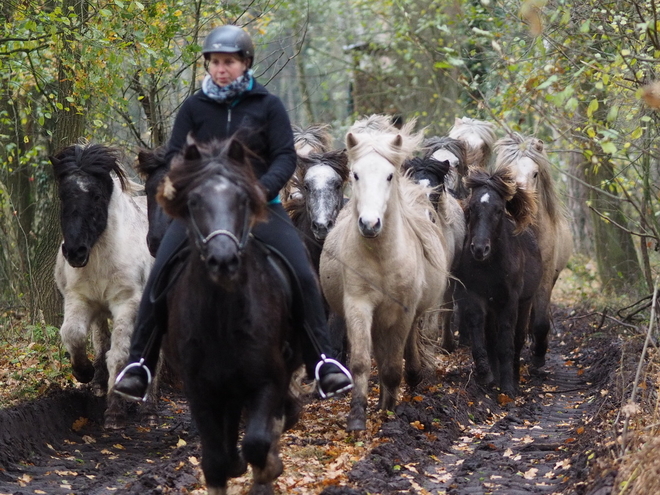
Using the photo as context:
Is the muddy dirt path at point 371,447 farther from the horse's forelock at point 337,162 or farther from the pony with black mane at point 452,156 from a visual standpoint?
the pony with black mane at point 452,156

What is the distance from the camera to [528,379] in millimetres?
12273

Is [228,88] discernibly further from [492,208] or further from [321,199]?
[492,208]

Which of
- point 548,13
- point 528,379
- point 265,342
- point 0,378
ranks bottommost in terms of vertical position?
point 528,379

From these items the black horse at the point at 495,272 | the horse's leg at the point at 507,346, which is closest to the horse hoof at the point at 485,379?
the black horse at the point at 495,272

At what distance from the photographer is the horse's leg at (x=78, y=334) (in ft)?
30.2

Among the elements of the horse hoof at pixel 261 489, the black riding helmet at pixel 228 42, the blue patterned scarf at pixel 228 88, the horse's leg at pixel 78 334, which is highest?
the black riding helmet at pixel 228 42

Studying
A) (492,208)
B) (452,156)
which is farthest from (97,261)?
(452,156)

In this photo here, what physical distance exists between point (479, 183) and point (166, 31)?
422cm

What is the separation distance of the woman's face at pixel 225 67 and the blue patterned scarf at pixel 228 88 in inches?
1.1

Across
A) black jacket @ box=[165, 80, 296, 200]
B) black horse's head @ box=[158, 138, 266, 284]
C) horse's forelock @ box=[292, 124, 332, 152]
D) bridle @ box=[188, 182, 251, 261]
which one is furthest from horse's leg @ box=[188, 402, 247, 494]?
horse's forelock @ box=[292, 124, 332, 152]

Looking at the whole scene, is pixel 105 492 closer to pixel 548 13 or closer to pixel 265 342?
pixel 265 342

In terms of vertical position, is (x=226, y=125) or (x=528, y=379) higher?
Result: (x=226, y=125)

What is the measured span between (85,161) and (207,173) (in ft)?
14.5

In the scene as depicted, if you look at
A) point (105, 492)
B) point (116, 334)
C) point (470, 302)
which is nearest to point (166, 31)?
point (116, 334)
